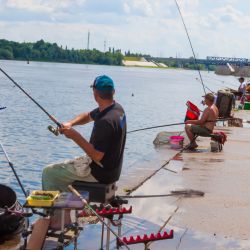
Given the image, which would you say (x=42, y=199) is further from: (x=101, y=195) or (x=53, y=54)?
(x=53, y=54)

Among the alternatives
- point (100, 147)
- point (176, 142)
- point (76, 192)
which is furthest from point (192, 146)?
point (76, 192)

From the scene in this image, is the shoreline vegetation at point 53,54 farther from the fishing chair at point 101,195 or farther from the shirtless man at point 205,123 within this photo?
the fishing chair at point 101,195

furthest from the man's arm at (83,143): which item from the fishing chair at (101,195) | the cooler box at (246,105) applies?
the cooler box at (246,105)

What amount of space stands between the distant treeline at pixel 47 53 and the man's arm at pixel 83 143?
12712cm

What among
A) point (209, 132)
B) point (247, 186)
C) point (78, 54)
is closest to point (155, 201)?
point (247, 186)

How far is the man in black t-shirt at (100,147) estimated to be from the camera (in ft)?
17.8

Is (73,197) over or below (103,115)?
below

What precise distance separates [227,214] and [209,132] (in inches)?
225

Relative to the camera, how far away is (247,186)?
381 inches

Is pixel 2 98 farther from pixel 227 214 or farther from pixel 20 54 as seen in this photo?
pixel 20 54

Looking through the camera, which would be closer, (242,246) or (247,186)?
(242,246)

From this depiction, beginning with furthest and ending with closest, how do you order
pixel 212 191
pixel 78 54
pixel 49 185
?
pixel 78 54 → pixel 212 191 → pixel 49 185

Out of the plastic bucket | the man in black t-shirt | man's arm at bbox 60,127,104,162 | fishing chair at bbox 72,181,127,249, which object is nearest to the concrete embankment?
fishing chair at bbox 72,181,127,249

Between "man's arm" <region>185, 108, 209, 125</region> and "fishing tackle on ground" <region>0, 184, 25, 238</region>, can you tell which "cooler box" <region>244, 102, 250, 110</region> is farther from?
"fishing tackle on ground" <region>0, 184, 25, 238</region>
